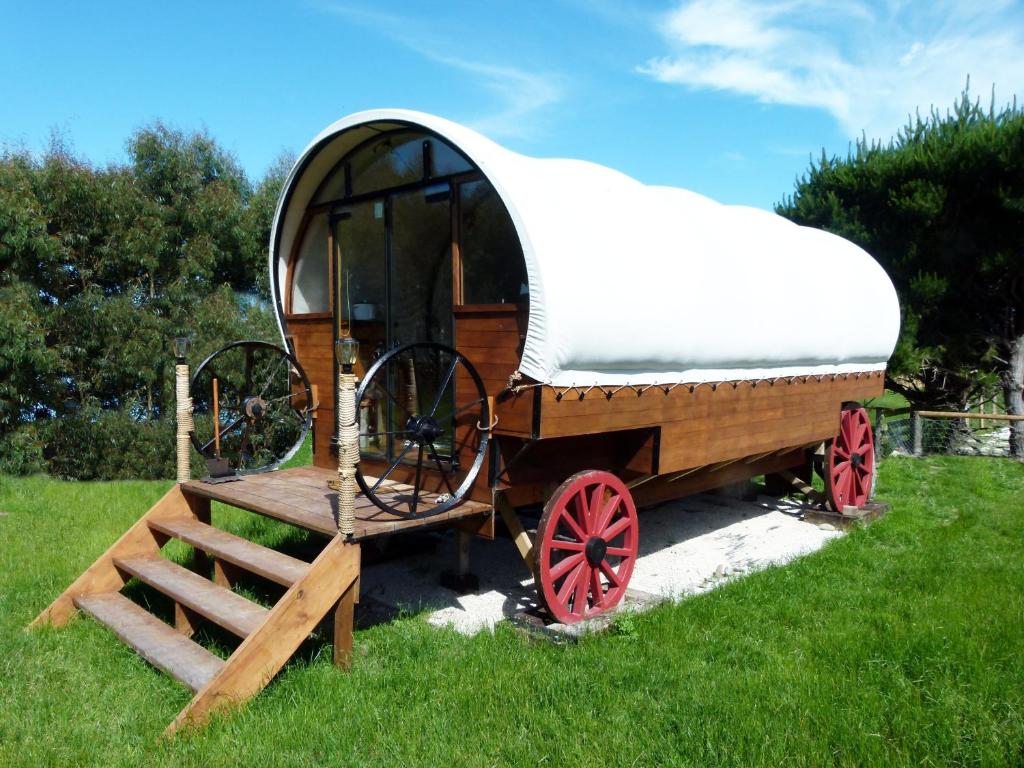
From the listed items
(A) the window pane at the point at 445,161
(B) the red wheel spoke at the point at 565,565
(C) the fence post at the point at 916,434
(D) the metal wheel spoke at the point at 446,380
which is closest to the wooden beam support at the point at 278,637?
(D) the metal wheel spoke at the point at 446,380

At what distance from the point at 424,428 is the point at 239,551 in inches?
52.1

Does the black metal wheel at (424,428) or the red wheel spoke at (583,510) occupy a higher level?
the black metal wheel at (424,428)

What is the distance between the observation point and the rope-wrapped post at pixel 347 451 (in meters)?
4.01

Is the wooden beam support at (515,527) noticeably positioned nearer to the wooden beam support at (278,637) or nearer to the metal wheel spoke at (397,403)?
the metal wheel spoke at (397,403)

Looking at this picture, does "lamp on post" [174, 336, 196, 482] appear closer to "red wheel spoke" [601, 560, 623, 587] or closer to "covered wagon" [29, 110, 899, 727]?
"covered wagon" [29, 110, 899, 727]

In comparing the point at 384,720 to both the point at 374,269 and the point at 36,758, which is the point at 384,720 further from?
the point at 374,269

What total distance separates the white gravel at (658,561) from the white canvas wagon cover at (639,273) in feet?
5.35

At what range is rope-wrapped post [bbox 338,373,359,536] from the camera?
4.01 m

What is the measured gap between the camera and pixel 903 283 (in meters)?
13.8

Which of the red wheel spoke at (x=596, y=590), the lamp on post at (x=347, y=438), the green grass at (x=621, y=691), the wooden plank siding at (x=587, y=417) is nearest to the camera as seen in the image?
the green grass at (x=621, y=691)

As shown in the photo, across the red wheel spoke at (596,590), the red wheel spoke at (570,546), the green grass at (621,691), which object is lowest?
the green grass at (621,691)

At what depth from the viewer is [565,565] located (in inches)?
190

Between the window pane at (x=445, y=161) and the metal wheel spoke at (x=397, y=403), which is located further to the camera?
the metal wheel spoke at (x=397, y=403)

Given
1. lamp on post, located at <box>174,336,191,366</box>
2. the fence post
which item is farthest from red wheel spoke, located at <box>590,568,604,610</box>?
the fence post
